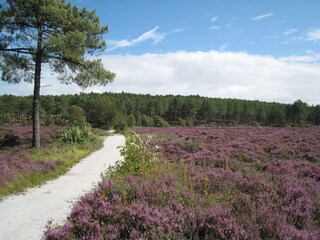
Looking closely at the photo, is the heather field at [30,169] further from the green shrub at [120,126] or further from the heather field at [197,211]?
the green shrub at [120,126]

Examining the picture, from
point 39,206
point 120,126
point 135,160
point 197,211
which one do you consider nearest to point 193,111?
point 120,126

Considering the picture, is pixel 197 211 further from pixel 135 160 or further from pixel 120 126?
pixel 120 126

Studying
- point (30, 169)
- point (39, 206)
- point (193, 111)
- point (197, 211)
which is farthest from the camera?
point (193, 111)

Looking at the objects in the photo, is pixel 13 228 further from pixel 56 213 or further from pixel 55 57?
pixel 55 57

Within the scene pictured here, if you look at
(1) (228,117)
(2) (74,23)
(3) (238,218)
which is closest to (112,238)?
(3) (238,218)

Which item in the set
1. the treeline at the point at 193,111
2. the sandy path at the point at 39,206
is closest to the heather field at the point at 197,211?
the sandy path at the point at 39,206

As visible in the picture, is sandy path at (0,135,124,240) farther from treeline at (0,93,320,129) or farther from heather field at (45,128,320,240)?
treeline at (0,93,320,129)

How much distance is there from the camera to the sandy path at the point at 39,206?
5.40m

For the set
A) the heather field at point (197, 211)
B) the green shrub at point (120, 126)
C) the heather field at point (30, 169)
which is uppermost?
the heather field at point (197, 211)

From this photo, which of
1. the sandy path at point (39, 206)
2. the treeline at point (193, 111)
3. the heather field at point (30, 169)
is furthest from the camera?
the treeline at point (193, 111)

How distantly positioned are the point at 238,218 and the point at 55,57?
15.1m

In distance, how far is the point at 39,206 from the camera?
6.97 metres

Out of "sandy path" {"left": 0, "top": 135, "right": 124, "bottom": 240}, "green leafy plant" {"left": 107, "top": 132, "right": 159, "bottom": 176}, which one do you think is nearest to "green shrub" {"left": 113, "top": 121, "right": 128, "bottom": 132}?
"sandy path" {"left": 0, "top": 135, "right": 124, "bottom": 240}

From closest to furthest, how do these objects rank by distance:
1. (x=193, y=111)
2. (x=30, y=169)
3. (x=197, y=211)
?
(x=197, y=211)
(x=30, y=169)
(x=193, y=111)
